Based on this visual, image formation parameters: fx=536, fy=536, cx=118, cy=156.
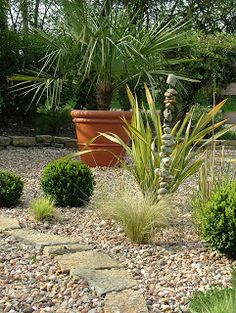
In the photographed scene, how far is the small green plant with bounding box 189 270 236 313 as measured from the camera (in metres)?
1.75

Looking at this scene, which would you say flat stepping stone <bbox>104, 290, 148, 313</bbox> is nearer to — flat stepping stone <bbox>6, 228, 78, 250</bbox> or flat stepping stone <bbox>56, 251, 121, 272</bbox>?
flat stepping stone <bbox>56, 251, 121, 272</bbox>

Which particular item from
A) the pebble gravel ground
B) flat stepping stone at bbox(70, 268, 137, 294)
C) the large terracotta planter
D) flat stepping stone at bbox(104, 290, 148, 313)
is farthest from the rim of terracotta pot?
flat stepping stone at bbox(104, 290, 148, 313)

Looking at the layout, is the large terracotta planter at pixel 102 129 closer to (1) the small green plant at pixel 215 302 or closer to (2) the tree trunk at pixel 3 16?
(2) the tree trunk at pixel 3 16

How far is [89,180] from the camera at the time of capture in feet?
13.6

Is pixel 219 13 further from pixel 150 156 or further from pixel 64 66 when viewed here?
pixel 150 156

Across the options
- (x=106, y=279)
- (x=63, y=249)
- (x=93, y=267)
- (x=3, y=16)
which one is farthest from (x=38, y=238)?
(x=3, y=16)

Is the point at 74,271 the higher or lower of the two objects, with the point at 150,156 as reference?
lower

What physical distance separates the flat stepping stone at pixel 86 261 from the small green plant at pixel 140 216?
36 cm

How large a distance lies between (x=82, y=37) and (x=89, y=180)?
2362 millimetres

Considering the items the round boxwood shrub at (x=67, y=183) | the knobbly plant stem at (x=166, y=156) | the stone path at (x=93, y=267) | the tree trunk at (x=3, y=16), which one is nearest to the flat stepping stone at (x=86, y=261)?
the stone path at (x=93, y=267)

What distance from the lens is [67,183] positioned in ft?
13.2

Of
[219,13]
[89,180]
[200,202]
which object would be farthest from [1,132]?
[219,13]

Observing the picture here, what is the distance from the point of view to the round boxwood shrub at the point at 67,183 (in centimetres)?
406

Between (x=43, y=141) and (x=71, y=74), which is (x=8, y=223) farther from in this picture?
(x=43, y=141)
